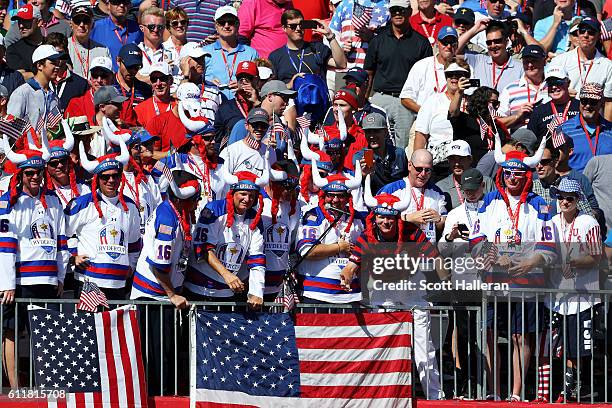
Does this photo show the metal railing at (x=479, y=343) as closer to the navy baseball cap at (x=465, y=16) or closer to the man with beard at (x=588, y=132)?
the man with beard at (x=588, y=132)

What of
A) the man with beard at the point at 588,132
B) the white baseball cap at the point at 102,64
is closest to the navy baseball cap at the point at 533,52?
the man with beard at the point at 588,132

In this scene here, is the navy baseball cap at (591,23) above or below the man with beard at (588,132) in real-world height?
above

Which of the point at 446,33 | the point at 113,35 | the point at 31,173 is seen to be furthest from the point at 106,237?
the point at 446,33

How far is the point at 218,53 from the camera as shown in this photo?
1966 centimetres

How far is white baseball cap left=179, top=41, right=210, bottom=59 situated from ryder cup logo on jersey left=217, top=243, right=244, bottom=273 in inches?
139

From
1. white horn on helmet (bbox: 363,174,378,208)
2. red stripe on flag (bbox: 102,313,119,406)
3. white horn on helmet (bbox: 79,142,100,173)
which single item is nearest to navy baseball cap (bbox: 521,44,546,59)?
white horn on helmet (bbox: 363,174,378,208)

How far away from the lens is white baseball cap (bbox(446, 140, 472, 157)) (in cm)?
1738

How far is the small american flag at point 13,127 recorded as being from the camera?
1659cm

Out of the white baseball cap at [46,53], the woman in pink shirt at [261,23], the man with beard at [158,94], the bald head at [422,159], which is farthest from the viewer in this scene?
the woman in pink shirt at [261,23]

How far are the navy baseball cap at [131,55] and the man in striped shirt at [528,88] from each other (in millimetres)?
4243

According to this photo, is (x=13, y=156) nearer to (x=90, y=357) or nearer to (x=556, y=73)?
(x=90, y=357)

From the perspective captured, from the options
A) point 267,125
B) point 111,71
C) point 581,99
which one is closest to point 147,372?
point 267,125

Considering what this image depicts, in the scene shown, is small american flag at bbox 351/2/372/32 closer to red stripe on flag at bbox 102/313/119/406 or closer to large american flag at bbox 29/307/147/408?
large american flag at bbox 29/307/147/408

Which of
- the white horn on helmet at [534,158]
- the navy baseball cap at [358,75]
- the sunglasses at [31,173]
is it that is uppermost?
the navy baseball cap at [358,75]
